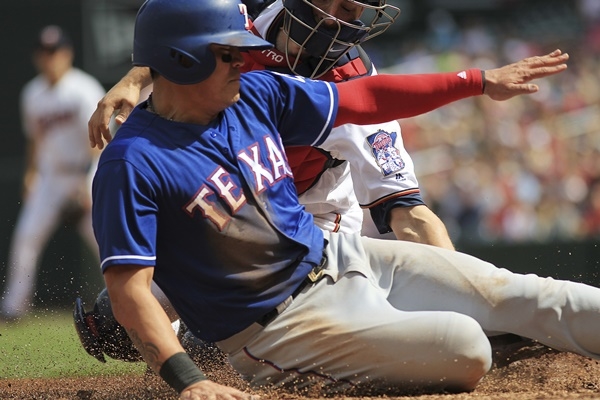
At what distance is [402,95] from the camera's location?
395 cm

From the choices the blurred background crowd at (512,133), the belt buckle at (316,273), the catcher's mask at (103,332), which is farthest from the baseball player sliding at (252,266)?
the blurred background crowd at (512,133)

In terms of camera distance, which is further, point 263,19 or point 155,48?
point 263,19

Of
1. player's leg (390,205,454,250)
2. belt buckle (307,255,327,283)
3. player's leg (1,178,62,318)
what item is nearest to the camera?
belt buckle (307,255,327,283)

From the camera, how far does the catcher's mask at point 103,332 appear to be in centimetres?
427

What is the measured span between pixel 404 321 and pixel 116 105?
160 centimetres

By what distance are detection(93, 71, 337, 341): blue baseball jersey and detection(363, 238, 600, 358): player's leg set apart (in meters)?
0.37

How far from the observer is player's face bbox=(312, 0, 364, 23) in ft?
→ 15.3

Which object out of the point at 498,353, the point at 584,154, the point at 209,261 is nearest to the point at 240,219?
the point at 209,261

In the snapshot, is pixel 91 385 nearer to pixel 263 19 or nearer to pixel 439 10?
pixel 263 19

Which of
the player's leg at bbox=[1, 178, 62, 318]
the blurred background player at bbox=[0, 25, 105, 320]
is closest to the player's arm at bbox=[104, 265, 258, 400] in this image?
the player's leg at bbox=[1, 178, 62, 318]

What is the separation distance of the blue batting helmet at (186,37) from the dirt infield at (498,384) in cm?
119

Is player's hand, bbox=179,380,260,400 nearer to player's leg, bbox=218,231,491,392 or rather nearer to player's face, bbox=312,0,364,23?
player's leg, bbox=218,231,491,392

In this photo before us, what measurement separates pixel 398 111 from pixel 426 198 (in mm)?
6645

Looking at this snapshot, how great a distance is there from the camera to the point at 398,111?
3.98 meters
